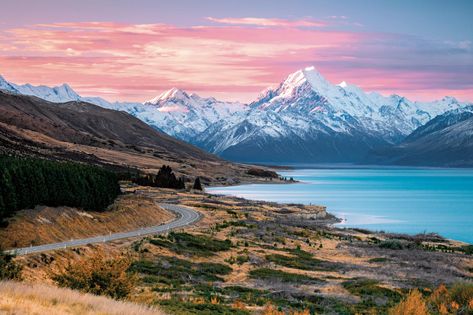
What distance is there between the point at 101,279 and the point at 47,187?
33.5 metres

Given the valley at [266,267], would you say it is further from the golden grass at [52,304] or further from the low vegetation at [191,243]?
the golden grass at [52,304]

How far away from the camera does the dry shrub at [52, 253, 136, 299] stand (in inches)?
1035

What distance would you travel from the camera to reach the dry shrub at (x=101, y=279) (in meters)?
26.3

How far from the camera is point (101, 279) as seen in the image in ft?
87.9

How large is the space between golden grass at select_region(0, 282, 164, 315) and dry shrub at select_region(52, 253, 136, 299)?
586cm

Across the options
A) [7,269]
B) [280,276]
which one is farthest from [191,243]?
[7,269]

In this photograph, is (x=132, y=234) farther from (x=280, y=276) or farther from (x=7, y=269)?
(x=7, y=269)

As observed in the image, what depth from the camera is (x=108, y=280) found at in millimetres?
26656

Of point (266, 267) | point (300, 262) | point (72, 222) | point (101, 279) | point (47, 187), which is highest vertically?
point (47, 187)

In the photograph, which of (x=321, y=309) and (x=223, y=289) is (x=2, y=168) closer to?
(x=223, y=289)

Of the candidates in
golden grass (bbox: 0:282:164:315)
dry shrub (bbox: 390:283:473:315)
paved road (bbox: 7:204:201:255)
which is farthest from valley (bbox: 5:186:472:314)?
golden grass (bbox: 0:282:164:315)

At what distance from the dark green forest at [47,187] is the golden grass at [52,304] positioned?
95.3 ft

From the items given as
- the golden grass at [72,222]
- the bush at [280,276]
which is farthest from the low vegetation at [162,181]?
the bush at [280,276]

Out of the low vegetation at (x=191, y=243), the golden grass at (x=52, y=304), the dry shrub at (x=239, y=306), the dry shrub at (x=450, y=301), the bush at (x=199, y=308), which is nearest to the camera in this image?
the golden grass at (x=52, y=304)
